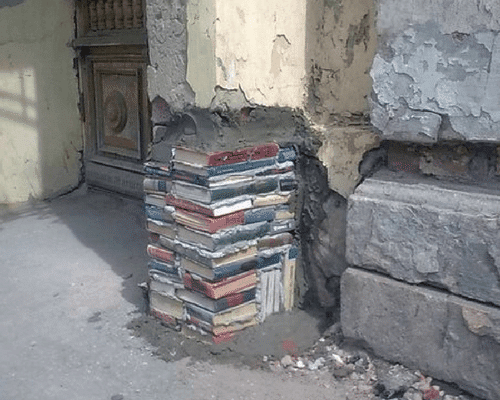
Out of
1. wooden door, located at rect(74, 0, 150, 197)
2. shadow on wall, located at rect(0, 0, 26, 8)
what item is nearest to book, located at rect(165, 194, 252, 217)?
wooden door, located at rect(74, 0, 150, 197)

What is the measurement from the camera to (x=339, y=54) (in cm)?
260

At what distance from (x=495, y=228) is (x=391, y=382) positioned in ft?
2.22

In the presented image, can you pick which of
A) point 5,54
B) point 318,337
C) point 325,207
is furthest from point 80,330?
point 5,54

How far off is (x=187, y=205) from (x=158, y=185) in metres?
0.21

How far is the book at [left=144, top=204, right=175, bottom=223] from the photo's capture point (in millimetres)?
2520

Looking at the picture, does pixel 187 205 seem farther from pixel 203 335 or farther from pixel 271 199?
pixel 203 335

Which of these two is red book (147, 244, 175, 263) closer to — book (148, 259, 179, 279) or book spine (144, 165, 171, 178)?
book (148, 259, 179, 279)

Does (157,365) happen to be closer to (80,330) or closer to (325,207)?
(80,330)

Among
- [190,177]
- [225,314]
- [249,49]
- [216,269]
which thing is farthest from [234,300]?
[249,49]

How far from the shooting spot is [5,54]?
4441mm

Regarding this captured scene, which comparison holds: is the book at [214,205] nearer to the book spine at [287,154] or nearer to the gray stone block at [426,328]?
the book spine at [287,154]

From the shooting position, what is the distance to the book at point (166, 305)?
258 centimetres

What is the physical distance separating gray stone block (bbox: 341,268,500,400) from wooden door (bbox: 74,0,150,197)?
2.55 metres

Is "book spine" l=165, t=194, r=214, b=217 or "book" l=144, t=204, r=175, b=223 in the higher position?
"book spine" l=165, t=194, r=214, b=217
